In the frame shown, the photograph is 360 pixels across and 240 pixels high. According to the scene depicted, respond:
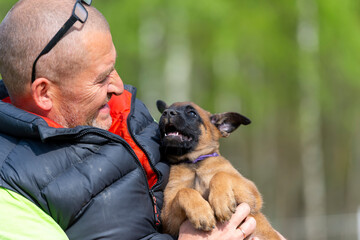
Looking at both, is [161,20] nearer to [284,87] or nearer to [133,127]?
[284,87]

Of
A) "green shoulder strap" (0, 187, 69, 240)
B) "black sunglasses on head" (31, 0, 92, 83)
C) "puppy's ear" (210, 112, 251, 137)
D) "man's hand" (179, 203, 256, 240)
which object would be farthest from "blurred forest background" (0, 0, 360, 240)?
"green shoulder strap" (0, 187, 69, 240)

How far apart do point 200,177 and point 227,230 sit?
2.45ft

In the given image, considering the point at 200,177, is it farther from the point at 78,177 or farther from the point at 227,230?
the point at 78,177

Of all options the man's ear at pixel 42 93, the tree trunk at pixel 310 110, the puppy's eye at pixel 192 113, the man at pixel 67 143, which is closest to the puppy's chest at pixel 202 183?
the man at pixel 67 143

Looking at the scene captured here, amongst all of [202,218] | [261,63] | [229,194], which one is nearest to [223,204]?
[229,194]

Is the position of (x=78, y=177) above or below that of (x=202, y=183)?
above

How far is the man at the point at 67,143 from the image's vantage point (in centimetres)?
257

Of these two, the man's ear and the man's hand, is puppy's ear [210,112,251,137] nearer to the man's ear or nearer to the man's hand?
the man's hand

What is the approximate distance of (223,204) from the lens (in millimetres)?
3441

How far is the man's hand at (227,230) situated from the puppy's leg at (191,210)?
5 cm

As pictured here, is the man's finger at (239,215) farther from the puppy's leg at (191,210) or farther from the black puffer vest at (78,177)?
the black puffer vest at (78,177)

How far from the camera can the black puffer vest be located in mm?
2576

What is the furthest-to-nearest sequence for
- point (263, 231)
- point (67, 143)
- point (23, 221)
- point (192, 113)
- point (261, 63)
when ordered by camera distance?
point (261, 63)
point (192, 113)
point (263, 231)
point (67, 143)
point (23, 221)

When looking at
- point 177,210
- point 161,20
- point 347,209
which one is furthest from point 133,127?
point 347,209
